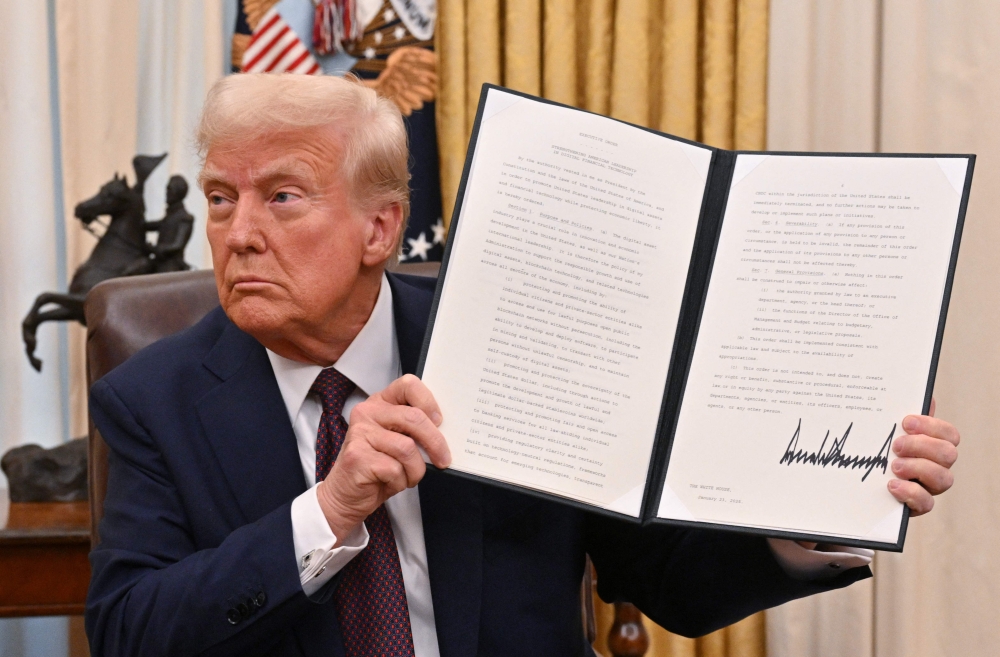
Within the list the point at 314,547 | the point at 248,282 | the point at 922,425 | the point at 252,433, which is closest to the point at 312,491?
the point at 314,547

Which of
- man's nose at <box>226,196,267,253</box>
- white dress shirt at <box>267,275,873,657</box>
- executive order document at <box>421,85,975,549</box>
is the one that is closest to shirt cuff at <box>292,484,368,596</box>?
white dress shirt at <box>267,275,873,657</box>

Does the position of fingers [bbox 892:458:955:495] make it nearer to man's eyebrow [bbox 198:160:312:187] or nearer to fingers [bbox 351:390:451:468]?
fingers [bbox 351:390:451:468]

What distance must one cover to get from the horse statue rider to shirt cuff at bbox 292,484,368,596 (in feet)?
3.93

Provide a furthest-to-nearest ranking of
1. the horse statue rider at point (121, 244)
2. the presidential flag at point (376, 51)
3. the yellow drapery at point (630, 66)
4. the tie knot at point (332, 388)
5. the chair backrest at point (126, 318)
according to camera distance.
Result: the presidential flag at point (376, 51) → the yellow drapery at point (630, 66) → the horse statue rider at point (121, 244) → the chair backrest at point (126, 318) → the tie knot at point (332, 388)

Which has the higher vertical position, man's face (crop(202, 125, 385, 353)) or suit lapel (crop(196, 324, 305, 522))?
man's face (crop(202, 125, 385, 353))

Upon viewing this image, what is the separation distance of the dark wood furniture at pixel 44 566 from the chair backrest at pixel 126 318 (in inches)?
14.9

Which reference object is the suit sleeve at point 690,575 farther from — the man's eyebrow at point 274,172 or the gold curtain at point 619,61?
the gold curtain at point 619,61

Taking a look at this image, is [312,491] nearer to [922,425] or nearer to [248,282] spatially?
[248,282]

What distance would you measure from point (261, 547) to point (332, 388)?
0.94 ft

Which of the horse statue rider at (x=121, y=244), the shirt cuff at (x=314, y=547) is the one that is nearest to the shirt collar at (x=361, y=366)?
the shirt cuff at (x=314, y=547)

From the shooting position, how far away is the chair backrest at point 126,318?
163cm

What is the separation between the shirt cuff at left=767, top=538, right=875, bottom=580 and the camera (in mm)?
1317

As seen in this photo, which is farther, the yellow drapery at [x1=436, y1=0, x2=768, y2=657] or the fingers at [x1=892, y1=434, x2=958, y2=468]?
the yellow drapery at [x1=436, y1=0, x2=768, y2=657]
